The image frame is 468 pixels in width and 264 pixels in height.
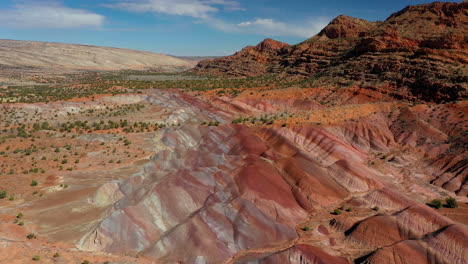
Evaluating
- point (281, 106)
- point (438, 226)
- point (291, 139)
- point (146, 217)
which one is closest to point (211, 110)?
point (281, 106)

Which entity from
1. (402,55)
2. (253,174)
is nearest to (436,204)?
(253,174)

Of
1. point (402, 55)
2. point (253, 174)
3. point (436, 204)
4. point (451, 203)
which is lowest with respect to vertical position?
point (436, 204)

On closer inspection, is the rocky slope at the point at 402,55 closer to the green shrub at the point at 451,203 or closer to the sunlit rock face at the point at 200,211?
the green shrub at the point at 451,203

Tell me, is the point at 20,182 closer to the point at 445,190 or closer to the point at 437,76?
the point at 445,190

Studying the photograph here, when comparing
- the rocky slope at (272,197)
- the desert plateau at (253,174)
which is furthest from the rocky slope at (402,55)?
the rocky slope at (272,197)

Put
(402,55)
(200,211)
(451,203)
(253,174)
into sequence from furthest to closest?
1. (402,55)
2. (451,203)
3. (253,174)
4. (200,211)

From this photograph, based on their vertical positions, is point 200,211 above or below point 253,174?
below

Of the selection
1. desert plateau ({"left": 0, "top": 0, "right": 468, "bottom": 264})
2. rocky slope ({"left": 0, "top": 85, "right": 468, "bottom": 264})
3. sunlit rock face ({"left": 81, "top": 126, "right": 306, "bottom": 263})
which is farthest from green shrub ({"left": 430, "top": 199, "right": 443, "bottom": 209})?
sunlit rock face ({"left": 81, "top": 126, "right": 306, "bottom": 263})

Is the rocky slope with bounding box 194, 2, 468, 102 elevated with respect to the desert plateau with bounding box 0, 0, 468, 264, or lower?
elevated

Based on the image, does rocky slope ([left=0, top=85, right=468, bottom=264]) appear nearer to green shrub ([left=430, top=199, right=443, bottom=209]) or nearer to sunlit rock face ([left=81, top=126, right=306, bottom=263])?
sunlit rock face ([left=81, top=126, right=306, bottom=263])

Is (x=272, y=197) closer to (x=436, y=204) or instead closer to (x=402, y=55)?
(x=436, y=204)
